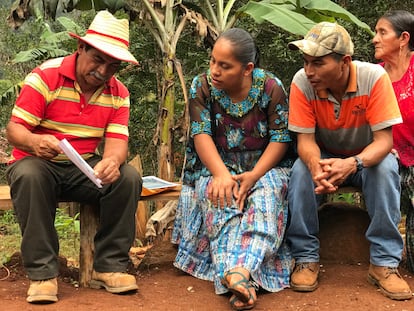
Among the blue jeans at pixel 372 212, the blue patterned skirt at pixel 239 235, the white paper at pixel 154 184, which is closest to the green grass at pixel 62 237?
the white paper at pixel 154 184

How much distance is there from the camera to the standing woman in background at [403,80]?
4.07 m

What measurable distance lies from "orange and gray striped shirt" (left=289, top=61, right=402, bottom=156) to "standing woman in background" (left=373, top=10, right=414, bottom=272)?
13.9 inches

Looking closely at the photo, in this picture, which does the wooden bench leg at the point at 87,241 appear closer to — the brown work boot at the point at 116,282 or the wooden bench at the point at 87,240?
the wooden bench at the point at 87,240

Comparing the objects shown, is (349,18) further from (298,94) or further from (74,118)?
(74,118)

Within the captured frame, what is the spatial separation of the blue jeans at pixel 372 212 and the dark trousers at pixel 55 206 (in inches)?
36.9

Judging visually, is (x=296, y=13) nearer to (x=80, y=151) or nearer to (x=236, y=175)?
(x=236, y=175)

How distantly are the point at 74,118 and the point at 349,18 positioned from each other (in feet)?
9.50

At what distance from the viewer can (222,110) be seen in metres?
4.01

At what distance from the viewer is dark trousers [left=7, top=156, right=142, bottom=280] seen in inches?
135

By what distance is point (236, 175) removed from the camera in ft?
12.7

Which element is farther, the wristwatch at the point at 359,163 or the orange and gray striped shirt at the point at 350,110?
the orange and gray striped shirt at the point at 350,110

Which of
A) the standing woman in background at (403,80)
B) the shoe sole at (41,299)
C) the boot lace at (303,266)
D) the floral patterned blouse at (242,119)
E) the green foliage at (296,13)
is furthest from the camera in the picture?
the green foliage at (296,13)

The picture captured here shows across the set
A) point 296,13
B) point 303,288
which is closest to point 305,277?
point 303,288

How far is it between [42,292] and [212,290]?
0.98 metres
